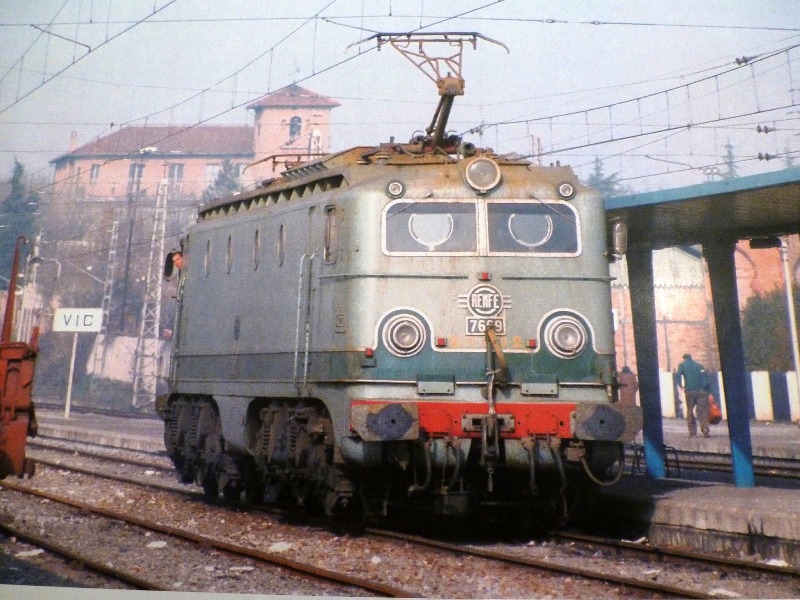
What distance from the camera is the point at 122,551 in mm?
7578

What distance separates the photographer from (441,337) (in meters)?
7.21

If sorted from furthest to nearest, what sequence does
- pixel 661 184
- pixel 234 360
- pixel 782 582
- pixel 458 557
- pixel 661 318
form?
pixel 661 318, pixel 661 184, pixel 234 360, pixel 458 557, pixel 782 582

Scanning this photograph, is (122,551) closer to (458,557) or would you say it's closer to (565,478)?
(458,557)

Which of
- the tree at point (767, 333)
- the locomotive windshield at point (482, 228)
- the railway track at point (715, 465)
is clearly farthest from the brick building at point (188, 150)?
the tree at point (767, 333)

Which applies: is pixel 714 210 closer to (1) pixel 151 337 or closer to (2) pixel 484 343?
(2) pixel 484 343

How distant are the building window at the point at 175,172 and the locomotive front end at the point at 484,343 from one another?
2658 centimetres

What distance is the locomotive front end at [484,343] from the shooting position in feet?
22.7

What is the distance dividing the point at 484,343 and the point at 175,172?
96.2ft

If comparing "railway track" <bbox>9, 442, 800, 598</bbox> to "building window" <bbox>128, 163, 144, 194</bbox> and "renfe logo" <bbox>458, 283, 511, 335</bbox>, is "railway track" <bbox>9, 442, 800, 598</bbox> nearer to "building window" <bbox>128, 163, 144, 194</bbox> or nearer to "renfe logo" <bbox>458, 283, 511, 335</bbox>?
"renfe logo" <bbox>458, 283, 511, 335</bbox>

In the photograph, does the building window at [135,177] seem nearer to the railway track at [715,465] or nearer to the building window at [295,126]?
the building window at [295,126]

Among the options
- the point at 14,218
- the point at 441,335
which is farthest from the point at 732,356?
the point at 14,218

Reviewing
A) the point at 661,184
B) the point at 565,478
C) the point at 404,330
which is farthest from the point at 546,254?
the point at 661,184

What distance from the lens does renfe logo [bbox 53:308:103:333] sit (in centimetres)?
2041

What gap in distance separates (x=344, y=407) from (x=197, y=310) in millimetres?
3811
